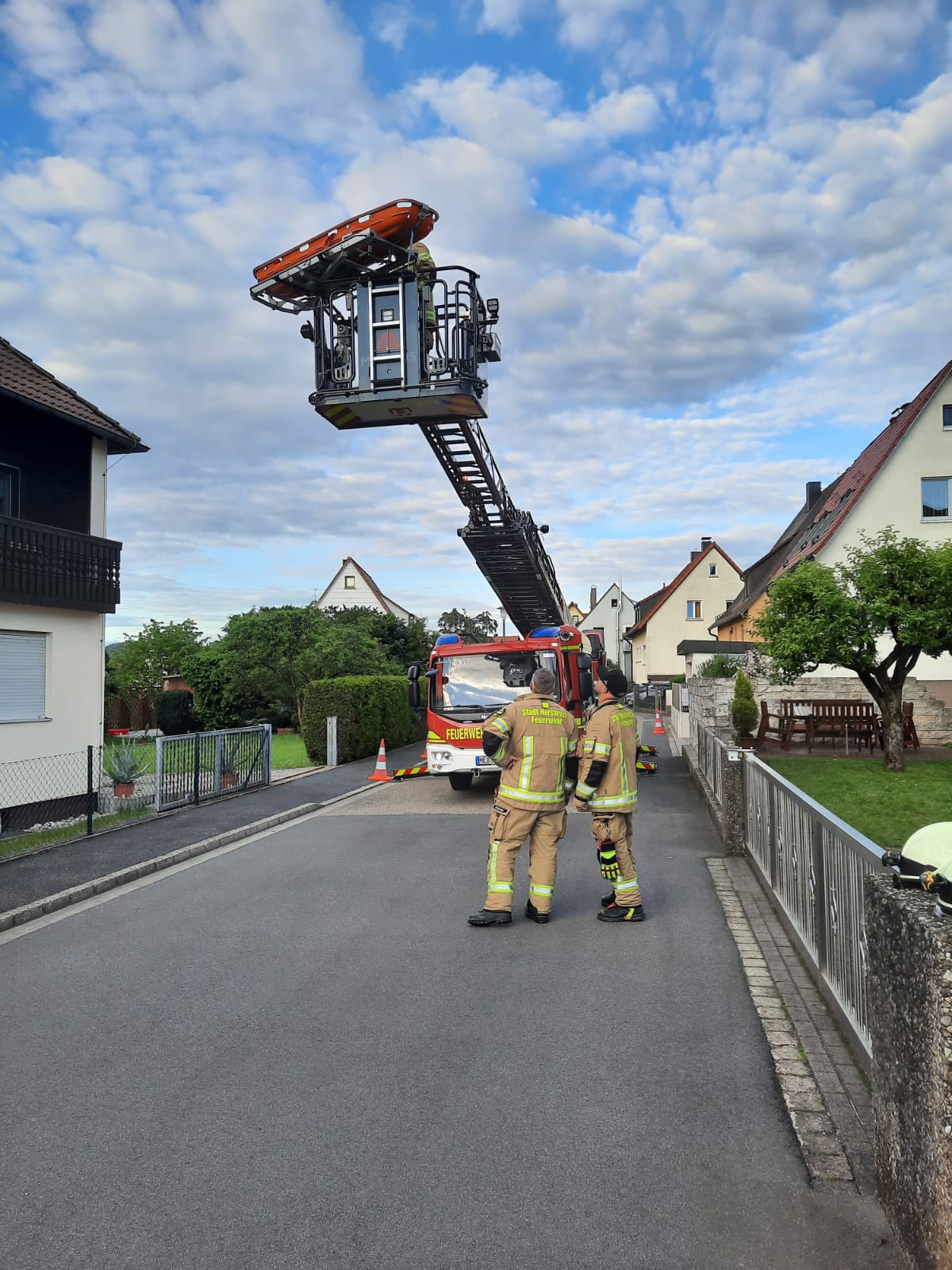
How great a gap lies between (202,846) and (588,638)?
12.7 m

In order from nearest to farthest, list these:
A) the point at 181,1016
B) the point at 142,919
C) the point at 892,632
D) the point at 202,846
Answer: the point at 181,1016 → the point at 142,919 → the point at 202,846 → the point at 892,632

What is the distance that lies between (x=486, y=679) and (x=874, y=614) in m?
7.42

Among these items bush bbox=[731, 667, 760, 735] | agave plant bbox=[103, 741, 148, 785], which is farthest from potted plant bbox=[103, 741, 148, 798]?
bush bbox=[731, 667, 760, 735]

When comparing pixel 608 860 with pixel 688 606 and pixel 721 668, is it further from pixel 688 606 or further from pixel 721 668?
pixel 688 606

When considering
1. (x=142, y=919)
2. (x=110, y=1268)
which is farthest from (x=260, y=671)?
(x=110, y=1268)

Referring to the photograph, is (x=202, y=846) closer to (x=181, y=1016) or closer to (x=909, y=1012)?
(x=181, y=1016)

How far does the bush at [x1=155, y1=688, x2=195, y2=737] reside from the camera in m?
36.1

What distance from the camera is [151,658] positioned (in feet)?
143

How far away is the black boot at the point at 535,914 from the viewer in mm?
7270

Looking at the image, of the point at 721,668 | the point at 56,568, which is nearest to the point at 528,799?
the point at 56,568

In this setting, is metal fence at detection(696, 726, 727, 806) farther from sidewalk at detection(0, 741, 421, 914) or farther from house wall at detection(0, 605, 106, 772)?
house wall at detection(0, 605, 106, 772)

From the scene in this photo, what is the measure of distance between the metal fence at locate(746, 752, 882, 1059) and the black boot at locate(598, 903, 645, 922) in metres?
1.03

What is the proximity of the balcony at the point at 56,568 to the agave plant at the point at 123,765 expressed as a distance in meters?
2.60

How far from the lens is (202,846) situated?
11.0 meters
